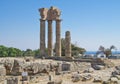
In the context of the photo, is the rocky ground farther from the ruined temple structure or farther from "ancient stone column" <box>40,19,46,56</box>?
"ancient stone column" <box>40,19,46,56</box>

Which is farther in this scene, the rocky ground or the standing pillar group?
the standing pillar group

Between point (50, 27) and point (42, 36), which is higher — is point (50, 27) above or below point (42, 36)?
above

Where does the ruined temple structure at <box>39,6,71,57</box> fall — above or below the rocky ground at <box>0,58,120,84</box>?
above

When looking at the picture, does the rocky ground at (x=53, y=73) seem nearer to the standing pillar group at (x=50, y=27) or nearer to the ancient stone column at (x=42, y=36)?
the standing pillar group at (x=50, y=27)

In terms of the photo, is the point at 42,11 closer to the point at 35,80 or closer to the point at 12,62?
the point at 12,62

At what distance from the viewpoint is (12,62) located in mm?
24203

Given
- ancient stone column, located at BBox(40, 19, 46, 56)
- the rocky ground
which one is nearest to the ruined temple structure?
ancient stone column, located at BBox(40, 19, 46, 56)

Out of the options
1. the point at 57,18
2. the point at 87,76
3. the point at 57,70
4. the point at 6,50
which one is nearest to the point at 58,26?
the point at 57,18

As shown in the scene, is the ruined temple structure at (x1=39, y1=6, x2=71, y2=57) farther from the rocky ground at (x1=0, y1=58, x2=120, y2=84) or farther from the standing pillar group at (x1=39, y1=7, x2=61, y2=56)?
the rocky ground at (x1=0, y1=58, x2=120, y2=84)

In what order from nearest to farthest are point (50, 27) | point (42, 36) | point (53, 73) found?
point (53, 73) < point (42, 36) < point (50, 27)

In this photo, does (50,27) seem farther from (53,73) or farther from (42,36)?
(53,73)

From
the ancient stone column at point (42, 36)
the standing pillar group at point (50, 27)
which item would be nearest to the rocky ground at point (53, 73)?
the standing pillar group at point (50, 27)

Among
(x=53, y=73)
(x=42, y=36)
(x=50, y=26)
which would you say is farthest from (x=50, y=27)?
(x=53, y=73)

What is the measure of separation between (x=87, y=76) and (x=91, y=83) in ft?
6.51
